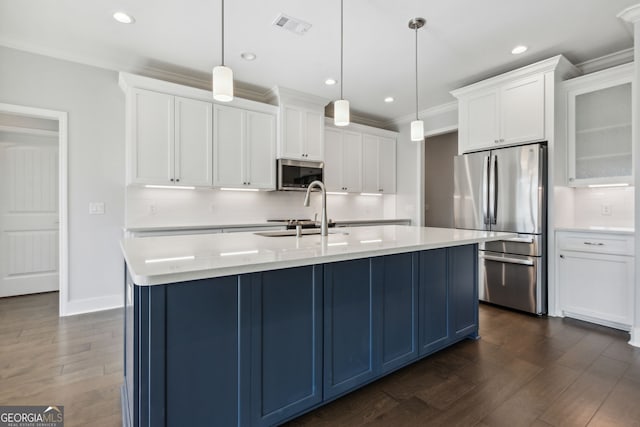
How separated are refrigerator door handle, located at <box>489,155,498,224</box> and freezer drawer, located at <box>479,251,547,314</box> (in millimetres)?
421

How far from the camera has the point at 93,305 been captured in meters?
3.39

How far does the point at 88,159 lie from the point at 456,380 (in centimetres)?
394

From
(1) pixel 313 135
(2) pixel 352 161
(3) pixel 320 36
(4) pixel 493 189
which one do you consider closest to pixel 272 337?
(3) pixel 320 36

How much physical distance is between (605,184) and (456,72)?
6.25 feet

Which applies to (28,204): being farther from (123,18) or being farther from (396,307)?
(396,307)

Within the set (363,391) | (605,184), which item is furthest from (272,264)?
(605,184)

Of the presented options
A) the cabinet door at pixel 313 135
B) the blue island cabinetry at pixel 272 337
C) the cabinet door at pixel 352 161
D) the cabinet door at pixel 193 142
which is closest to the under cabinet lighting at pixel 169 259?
the blue island cabinetry at pixel 272 337

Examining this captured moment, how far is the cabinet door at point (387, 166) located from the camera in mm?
5430

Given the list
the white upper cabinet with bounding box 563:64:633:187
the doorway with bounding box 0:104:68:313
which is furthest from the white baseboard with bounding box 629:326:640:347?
the doorway with bounding box 0:104:68:313

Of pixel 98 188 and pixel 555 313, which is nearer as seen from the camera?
pixel 555 313

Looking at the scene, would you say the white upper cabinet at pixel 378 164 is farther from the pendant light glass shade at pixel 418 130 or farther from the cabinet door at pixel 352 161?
the pendant light glass shade at pixel 418 130

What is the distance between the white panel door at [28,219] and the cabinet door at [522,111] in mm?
5547

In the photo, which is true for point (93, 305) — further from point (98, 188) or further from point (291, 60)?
point (291, 60)

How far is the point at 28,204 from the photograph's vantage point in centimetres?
395
